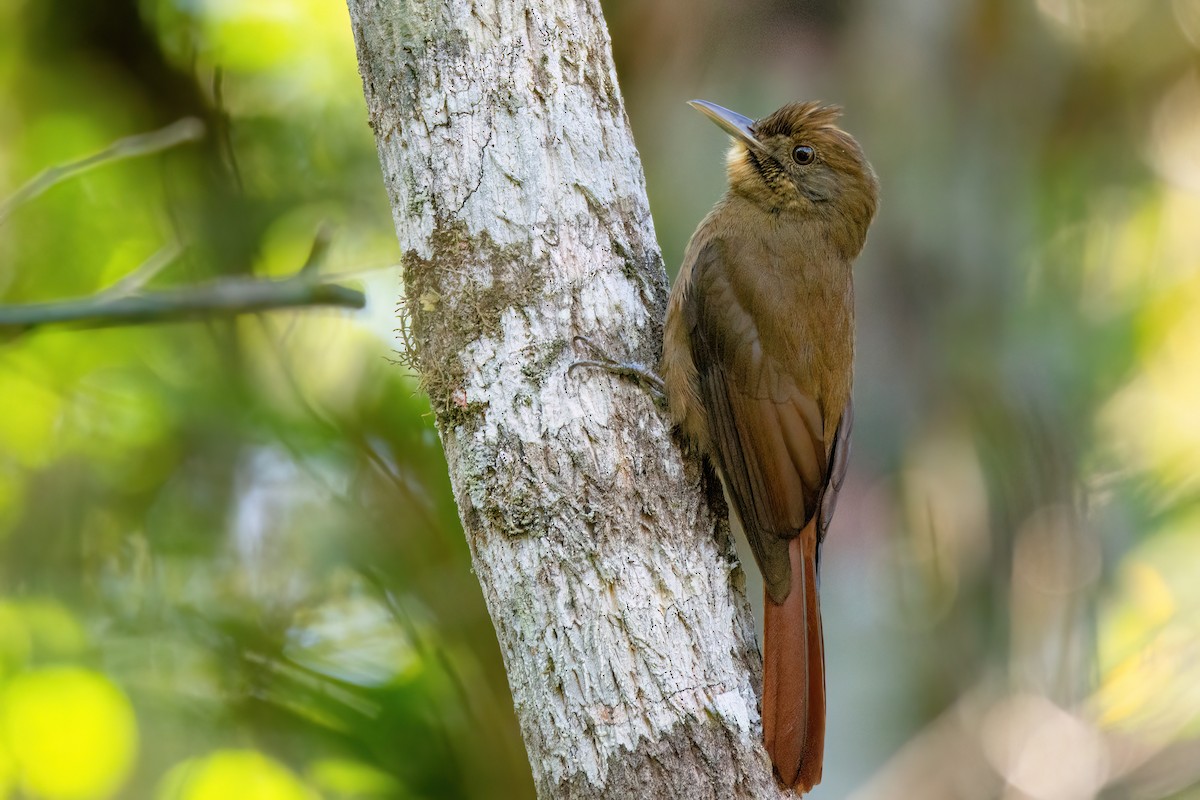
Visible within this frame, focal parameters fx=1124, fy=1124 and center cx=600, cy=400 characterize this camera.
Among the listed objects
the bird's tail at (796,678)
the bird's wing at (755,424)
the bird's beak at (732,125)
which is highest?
the bird's beak at (732,125)

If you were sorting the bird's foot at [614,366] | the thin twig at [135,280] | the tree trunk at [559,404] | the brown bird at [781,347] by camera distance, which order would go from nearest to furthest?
the tree trunk at [559,404]
the bird's foot at [614,366]
the brown bird at [781,347]
the thin twig at [135,280]

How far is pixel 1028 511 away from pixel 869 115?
164cm

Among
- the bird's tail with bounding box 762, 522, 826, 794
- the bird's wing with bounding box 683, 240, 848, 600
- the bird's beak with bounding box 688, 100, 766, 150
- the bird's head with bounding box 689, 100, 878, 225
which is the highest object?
the bird's beak with bounding box 688, 100, 766, 150

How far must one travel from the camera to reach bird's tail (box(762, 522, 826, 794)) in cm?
211

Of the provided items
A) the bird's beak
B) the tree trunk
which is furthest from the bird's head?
the tree trunk

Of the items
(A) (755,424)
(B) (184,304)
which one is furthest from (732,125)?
(B) (184,304)

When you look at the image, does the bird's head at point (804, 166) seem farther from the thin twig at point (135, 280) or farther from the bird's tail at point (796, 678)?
the thin twig at point (135, 280)

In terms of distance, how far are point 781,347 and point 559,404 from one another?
0.90m

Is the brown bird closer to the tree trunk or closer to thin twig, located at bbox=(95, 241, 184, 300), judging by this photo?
the tree trunk

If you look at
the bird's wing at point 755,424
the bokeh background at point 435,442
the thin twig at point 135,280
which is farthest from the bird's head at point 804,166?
the thin twig at point 135,280

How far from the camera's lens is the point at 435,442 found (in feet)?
12.4

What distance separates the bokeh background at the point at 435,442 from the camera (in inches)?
149

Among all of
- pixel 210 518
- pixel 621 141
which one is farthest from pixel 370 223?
pixel 621 141

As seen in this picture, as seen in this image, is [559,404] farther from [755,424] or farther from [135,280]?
[135,280]
